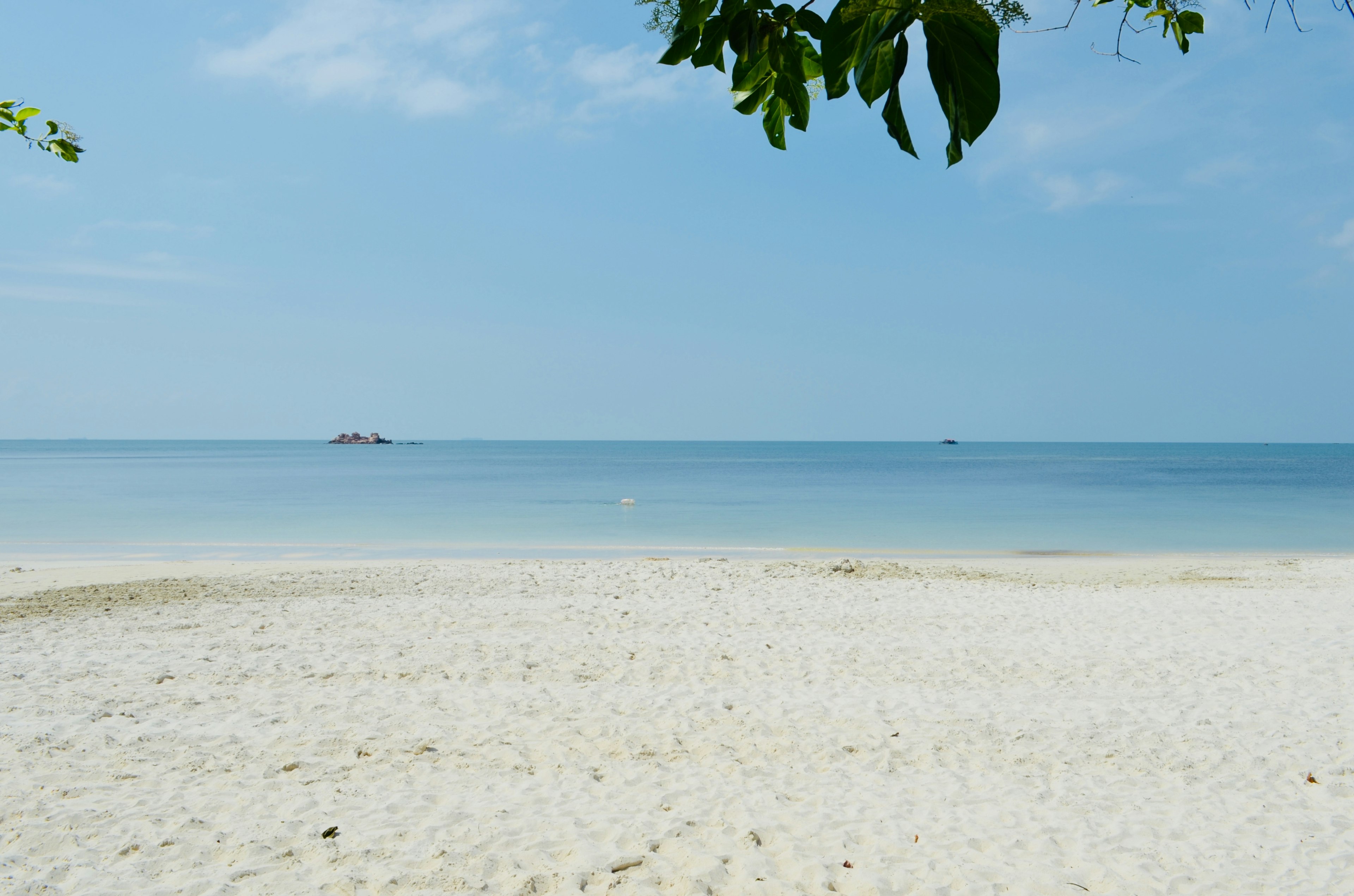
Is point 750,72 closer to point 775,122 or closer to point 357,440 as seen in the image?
point 775,122

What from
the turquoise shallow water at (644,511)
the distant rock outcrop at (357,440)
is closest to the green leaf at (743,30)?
the turquoise shallow water at (644,511)

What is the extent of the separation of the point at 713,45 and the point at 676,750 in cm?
531

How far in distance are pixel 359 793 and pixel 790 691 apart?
349cm

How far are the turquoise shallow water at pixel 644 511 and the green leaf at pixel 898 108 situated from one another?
18994 mm

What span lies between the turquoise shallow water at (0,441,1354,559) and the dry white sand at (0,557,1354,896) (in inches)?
423

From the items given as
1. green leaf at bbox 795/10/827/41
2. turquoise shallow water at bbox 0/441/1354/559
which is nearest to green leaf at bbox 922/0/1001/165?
green leaf at bbox 795/10/827/41

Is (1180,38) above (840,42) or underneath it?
above

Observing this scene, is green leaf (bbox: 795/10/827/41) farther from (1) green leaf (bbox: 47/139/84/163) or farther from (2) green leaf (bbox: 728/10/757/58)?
(1) green leaf (bbox: 47/139/84/163)

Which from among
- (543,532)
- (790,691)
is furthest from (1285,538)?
(790,691)

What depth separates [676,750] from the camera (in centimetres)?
557

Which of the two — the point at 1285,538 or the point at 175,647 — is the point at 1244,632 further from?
the point at 1285,538

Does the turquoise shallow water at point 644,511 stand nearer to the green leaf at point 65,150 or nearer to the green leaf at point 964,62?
the green leaf at point 65,150

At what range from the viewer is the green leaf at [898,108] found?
25.5 inches

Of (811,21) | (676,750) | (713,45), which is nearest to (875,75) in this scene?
→ (811,21)
